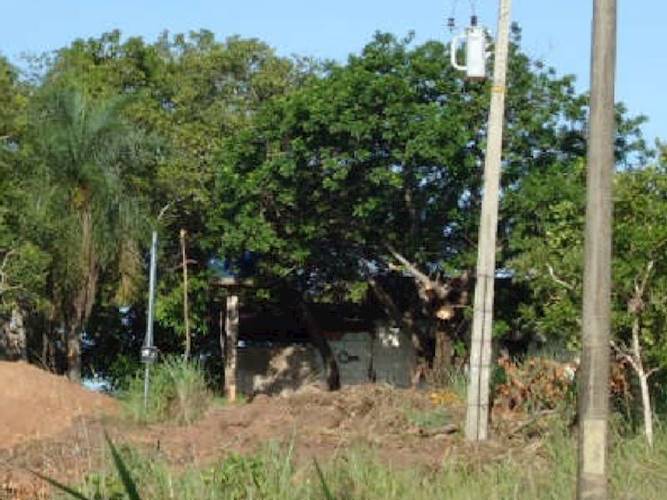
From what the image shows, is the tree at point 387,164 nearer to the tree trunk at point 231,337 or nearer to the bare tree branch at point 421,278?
the bare tree branch at point 421,278

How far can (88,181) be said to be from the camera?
1049 inches

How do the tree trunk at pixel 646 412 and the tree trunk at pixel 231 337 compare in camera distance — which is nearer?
the tree trunk at pixel 646 412

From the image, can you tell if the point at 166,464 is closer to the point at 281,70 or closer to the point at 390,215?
the point at 390,215

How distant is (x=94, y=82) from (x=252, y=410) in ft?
60.4

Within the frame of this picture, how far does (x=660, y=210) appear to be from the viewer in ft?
53.4

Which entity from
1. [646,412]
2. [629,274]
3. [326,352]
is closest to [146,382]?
[629,274]

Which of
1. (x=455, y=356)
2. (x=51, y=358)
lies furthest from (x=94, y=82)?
(x=455, y=356)

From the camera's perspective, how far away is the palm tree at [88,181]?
26562 millimetres

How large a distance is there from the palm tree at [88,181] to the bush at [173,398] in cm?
696

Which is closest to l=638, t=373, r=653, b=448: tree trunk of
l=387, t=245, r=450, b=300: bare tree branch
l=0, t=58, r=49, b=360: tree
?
l=387, t=245, r=450, b=300: bare tree branch

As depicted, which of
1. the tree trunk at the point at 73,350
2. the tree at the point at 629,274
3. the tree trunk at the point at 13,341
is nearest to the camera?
the tree at the point at 629,274

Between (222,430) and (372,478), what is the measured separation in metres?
5.27

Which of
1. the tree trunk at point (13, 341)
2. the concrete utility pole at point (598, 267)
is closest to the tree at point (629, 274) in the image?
the concrete utility pole at point (598, 267)

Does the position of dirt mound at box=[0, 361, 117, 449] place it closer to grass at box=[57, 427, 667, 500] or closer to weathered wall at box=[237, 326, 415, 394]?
grass at box=[57, 427, 667, 500]
